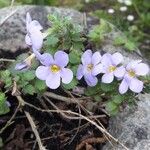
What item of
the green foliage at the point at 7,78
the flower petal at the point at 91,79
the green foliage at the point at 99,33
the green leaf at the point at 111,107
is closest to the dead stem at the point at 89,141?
the green leaf at the point at 111,107

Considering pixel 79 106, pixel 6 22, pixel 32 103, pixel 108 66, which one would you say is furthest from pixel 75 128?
pixel 6 22

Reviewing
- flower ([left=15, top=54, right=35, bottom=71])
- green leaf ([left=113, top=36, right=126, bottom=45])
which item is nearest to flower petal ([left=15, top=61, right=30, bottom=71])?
flower ([left=15, top=54, right=35, bottom=71])

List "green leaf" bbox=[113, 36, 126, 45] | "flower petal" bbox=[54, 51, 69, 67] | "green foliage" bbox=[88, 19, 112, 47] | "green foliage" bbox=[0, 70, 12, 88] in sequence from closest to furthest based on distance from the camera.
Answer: "flower petal" bbox=[54, 51, 69, 67] → "green foliage" bbox=[0, 70, 12, 88] → "green foliage" bbox=[88, 19, 112, 47] → "green leaf" bbox=[113, 36, 126, 45]

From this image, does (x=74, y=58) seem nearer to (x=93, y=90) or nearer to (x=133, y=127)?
(x=93, y=90)

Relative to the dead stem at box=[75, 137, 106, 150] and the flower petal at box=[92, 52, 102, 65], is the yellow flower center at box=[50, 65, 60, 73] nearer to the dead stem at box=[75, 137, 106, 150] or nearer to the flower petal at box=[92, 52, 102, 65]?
the flower petal at box=[92, 52, 102, 65]

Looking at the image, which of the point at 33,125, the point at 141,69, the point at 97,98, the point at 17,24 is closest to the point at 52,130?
the point at 33,125

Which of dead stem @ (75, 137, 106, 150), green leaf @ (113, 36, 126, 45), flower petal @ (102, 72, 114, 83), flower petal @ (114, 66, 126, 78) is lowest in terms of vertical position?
dead stem @ (75, 137, 106, 150)

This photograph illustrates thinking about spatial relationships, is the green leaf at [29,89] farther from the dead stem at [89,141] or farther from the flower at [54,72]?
the dead stem at [89,141]
